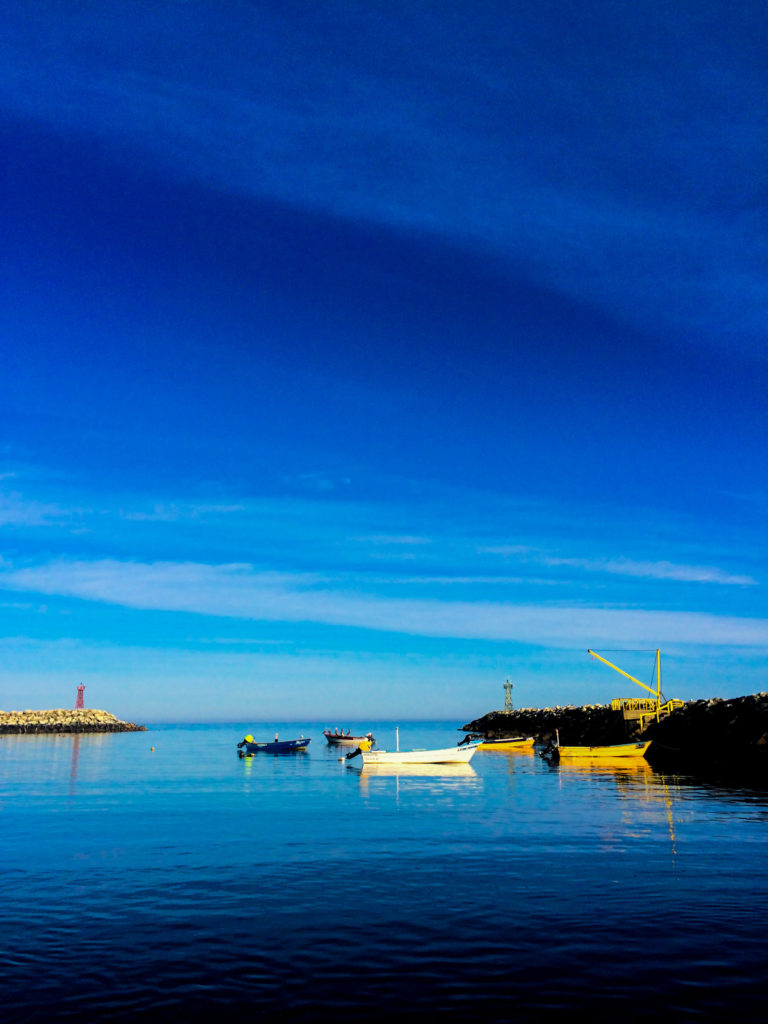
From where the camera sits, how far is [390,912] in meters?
24.9

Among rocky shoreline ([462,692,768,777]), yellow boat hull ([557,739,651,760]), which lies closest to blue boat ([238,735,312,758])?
yellow boat hull ([557,739,651,760])

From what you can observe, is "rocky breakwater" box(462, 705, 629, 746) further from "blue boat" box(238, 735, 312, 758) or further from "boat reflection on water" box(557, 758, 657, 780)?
"blue boat" box(238, 735, 312, 758)

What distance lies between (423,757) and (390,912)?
63394 millimetres

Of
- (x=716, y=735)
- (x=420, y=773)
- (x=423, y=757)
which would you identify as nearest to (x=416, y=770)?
(x=420, y=773)

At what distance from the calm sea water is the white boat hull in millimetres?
32699

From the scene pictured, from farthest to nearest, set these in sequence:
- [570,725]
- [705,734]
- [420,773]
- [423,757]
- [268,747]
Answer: [570,725] → [268,747] → [705,734] → [423,757] → [420,773]

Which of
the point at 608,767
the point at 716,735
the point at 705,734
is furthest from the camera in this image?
the point at 705,734

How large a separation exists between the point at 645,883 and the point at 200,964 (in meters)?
17.4

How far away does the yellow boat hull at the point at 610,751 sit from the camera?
9431 cm

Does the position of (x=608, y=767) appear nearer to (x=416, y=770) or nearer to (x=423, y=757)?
(x=423, y=757)

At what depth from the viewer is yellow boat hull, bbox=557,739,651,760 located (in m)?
94.3

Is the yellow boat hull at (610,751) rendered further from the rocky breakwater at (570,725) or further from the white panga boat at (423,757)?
the rocky breakwater at (570,725)

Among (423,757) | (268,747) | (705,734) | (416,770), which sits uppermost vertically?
(705,734)

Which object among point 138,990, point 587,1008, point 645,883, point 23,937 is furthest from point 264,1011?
point 645,883
